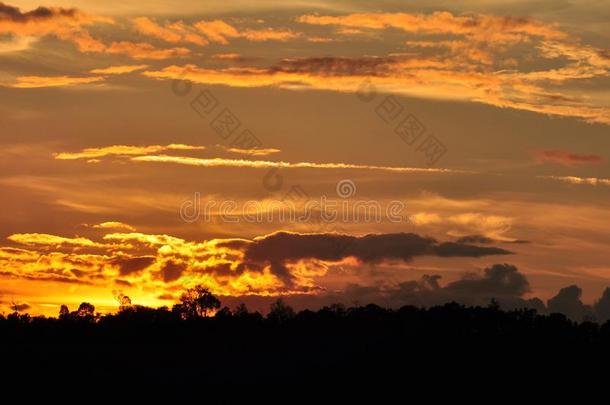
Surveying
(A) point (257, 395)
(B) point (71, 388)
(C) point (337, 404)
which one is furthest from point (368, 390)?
(B) point (71, 388)

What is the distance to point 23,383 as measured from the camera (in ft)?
631

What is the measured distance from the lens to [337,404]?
194 metres

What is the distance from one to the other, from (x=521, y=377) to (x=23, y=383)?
80.7 meters

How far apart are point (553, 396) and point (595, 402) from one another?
683 cm

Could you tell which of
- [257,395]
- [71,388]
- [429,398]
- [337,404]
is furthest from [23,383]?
[429,398]

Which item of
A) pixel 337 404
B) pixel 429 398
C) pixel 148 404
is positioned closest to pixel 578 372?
pixel 429 398

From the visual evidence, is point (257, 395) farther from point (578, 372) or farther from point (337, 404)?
point (578, 372)

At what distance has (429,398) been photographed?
194625mm

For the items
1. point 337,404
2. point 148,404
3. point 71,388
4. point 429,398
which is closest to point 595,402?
point 429,398

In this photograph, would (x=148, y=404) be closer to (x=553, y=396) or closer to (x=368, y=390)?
(x=368, y=390)

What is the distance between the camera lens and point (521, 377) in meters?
197

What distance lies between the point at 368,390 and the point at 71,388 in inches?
1900

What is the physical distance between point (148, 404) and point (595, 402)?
70330 millimetres

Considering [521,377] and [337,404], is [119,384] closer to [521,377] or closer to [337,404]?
[337,404]
